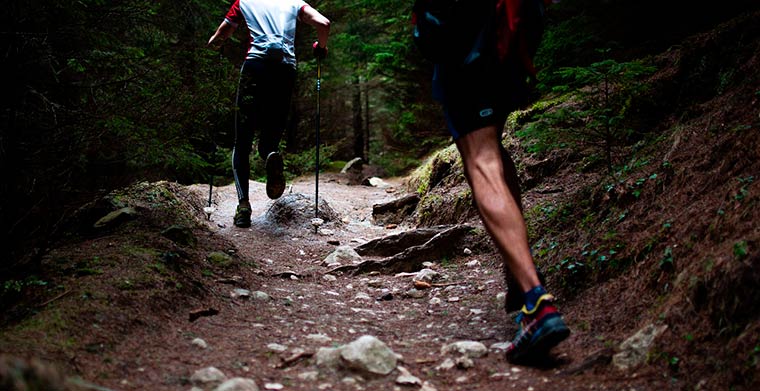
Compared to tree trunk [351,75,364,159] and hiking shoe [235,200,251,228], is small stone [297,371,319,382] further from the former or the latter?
tree trunk [351,75,364,159]

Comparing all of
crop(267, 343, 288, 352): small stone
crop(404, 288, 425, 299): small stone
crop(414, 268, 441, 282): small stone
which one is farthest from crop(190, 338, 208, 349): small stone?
crop(414, 268, 441, 282): small stone

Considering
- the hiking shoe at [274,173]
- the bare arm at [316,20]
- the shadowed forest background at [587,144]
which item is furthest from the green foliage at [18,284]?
the bare arm at [316,20]

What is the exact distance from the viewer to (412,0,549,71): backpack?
6.95 ft

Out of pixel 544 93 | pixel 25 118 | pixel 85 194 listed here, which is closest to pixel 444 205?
pixel 544 93

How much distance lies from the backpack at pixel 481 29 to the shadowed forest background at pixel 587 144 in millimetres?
1059

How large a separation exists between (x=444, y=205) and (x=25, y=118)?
155 inches

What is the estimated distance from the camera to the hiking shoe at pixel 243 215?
17.3 feet

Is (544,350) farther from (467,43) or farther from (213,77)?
(213,77)

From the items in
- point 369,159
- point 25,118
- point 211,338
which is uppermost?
point 369,159

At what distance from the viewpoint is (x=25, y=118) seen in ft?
8.96

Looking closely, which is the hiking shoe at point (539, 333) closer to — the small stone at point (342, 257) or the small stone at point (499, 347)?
the small stone at point (499, 347)

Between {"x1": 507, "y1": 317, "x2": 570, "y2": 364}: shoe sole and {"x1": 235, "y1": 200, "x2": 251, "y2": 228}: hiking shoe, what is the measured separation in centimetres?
402

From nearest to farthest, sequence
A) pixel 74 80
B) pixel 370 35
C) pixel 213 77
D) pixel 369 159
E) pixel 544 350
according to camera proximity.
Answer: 1. pixel 544 350
2. pixel 74 80
3. pixel 213 77
4. pixel 370 35
5. pixel 369 159

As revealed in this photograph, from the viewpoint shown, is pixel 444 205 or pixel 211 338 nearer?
pixel 211 338
